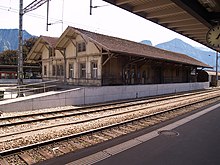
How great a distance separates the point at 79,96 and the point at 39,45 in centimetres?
1606

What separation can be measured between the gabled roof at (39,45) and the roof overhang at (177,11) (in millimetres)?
19190

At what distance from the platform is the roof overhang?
363cm

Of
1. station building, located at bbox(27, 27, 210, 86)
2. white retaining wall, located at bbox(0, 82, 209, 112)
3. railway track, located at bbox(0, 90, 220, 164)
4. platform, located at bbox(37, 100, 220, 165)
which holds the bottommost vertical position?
railway track, located at bbox(0, 90, 220, 164)

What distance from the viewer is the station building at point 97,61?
19406mm

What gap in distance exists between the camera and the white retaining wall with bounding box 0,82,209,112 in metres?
11.4

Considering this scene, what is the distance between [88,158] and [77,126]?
3.65 m

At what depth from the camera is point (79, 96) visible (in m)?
14.5

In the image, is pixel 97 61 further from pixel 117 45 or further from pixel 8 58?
pixel 8 58

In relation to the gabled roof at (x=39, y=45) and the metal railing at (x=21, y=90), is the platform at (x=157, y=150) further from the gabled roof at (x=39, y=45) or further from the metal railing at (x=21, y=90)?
the gabled roof at (x=39, y=45)

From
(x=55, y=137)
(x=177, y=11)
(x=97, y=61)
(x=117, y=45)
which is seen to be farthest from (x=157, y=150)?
(x=117, y=45)

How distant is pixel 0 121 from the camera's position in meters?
9.03

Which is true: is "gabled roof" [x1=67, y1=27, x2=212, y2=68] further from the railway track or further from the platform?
the platform

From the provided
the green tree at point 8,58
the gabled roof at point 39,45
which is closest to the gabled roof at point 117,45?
the gabled roof at point 39,45

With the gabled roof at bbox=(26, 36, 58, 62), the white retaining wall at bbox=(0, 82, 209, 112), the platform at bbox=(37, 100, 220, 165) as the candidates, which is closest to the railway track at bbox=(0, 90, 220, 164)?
the platform at bbox=(37, 100, 220, 165)
